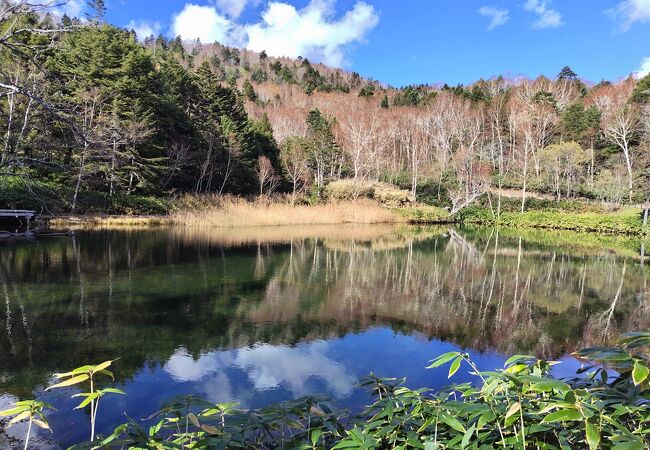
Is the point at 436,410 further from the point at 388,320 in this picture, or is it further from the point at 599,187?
the point at 599,187

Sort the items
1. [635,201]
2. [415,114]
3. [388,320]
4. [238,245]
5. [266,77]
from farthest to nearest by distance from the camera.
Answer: [266,77] → [415,114] → [635,201] → [238,245] → [388,320]

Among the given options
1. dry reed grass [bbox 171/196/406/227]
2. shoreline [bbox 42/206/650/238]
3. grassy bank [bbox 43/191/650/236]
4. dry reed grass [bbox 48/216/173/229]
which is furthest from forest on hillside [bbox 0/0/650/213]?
dry reed grass [bbox 171/196/406/227]

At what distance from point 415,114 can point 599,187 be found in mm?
21729

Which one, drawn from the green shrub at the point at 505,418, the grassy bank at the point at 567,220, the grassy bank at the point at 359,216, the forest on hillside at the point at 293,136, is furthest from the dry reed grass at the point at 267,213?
the green shrub at the point at 505,418

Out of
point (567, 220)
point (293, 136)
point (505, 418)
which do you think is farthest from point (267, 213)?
point (505, 418)

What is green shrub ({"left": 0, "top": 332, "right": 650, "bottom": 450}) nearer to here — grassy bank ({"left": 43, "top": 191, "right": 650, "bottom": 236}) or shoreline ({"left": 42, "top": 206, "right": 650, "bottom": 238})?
shoreline ({"left": 42, "top": 206, "right": 650, "bottom": 238})

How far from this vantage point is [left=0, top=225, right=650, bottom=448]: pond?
4.28m

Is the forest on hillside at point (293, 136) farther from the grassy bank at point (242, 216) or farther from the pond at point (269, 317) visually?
the pond at point (269, 317)

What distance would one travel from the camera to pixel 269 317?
21.4ft

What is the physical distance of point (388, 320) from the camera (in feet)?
22.1

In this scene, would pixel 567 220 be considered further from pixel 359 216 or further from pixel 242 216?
pixel 242 216

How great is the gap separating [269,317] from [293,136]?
109 ft

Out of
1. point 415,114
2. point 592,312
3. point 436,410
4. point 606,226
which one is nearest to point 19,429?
point 436,410

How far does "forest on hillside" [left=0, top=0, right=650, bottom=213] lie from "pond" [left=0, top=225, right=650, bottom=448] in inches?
87.6
